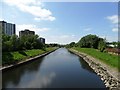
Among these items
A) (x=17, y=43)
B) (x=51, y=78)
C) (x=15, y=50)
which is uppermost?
(x=17, y=43)

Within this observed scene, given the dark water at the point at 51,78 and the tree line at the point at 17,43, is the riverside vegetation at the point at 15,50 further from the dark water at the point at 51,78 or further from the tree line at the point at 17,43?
the dark water at the point at 51,78

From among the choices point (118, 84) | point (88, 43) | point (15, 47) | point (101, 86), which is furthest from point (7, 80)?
point (88, 43)

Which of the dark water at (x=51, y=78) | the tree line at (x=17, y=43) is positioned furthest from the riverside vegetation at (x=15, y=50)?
the dark water at (x=51, y=78)

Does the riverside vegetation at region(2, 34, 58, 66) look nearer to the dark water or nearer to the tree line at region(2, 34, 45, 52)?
the tree line at region(2, 34, 45, 52)

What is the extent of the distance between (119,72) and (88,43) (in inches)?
3205

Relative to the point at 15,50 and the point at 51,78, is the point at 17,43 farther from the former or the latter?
the point at 51,78

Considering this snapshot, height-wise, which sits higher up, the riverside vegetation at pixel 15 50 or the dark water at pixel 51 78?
the riverside vegetation at pixel 15 50

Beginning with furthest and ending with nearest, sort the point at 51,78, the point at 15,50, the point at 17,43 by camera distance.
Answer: the point at 17,43
the point at 15,50
the point at 51,78

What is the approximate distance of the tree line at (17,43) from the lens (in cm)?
4002

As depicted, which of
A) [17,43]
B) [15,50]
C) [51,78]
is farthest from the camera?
[17,43]

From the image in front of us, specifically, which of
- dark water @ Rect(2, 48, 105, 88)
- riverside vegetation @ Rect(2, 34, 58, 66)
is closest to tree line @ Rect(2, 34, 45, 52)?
riverside vegetation @ Rect(2, 34, 58, 66)

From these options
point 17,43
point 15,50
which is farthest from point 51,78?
point 17,43

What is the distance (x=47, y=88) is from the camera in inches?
614

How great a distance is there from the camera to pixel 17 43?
163ft
